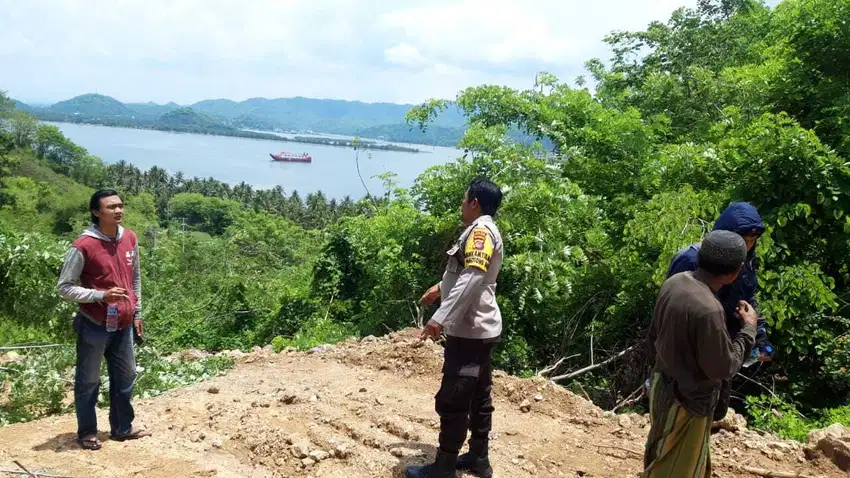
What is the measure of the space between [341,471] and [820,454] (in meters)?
3.07

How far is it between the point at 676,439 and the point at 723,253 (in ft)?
2.75

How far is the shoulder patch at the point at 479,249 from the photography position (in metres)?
3.27

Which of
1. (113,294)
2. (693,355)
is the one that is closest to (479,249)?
(693,355)

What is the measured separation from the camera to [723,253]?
8.14 ft

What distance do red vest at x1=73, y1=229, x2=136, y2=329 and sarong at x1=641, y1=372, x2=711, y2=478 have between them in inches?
119

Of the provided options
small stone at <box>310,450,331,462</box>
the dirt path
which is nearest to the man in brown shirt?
the dirt path

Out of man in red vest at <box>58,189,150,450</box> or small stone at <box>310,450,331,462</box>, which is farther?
small stone at <box>310,450,331,462</box>

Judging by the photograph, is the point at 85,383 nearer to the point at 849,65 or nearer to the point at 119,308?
the point at 119,308

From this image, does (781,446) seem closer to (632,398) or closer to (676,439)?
(632,398)

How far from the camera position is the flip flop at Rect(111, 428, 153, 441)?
3980 mm

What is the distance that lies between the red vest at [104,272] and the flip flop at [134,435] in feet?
2.41

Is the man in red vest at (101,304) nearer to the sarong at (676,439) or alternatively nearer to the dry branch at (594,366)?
the sarong at (676,439)

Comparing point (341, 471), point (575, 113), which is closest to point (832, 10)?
point (575, 113)

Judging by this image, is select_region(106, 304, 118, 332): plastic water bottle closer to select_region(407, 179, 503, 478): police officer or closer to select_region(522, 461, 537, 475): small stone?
select_region(407, 179, 503, 478): police officer
